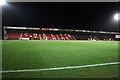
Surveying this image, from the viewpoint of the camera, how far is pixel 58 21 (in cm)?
3067

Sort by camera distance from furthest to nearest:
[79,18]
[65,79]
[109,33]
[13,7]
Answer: [109,33] → [79,18] → [13,7] → [65,79]

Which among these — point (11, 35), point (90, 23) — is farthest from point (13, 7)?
point (90, 23)

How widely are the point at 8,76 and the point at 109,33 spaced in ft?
112

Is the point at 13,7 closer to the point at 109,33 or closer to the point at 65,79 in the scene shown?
the point at 109,33

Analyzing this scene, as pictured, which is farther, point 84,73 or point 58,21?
point 58,21

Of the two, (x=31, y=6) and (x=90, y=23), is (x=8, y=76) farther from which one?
(x=90, y=23)

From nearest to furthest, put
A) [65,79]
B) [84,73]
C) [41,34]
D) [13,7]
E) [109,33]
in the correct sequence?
[65,79]
[84,73]
[13,7]
[41,34]
[109,33]

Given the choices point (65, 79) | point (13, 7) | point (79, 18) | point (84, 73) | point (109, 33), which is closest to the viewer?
point (65, 79)

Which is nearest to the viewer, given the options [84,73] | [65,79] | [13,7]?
[65,79]

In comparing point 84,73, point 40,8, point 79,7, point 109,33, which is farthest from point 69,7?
point 84,73

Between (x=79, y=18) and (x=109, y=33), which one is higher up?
(x=79, y=18)

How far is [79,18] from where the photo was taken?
99.8 ft

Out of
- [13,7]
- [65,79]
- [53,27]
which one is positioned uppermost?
[13,7]

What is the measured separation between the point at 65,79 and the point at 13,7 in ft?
87.9
